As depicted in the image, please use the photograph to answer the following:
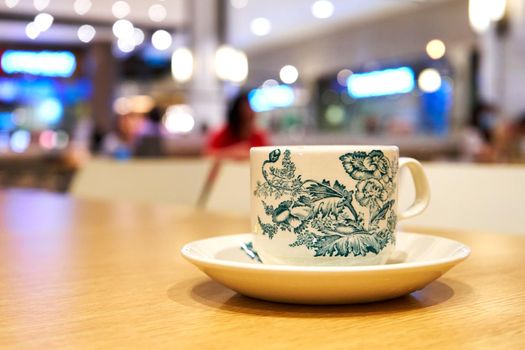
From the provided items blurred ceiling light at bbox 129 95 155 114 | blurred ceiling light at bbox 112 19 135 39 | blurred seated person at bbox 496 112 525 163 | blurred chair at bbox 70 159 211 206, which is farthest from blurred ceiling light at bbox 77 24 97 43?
blurred chair at bbox 70 159 211 206

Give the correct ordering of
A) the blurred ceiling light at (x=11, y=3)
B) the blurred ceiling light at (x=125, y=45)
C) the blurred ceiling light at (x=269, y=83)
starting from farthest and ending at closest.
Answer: the blurred ceiling light at (x=269, y=83) → the blurred ceiling light at (x=125, y=45) → the blurred ceiling light at (x=11, y=3)

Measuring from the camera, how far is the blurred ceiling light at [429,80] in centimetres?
882

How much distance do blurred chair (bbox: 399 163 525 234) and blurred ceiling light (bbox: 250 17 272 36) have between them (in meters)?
9.49

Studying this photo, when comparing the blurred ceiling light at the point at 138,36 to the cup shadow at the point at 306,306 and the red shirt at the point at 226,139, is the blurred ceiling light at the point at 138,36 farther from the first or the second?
the cup shadow at the point at 306,306

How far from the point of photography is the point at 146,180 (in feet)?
5.69

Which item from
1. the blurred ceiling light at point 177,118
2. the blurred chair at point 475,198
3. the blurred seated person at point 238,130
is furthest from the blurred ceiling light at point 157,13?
the blurred chair at point 475,198

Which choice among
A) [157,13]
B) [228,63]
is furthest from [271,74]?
[228,63]

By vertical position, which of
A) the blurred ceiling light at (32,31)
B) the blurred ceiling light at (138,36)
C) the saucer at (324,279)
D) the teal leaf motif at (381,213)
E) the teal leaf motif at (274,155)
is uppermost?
the blurred ceiling light at (32,31)

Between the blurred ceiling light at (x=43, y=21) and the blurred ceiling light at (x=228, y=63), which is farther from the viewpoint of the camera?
the blurred ceiling light at (x=43, y=21)

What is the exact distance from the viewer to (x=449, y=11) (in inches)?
336

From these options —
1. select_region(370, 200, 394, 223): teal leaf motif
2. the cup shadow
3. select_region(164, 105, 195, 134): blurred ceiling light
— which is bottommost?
the cup shadow

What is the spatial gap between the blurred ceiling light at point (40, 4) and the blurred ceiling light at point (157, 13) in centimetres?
143

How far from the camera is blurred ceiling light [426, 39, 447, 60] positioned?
8.64 meters

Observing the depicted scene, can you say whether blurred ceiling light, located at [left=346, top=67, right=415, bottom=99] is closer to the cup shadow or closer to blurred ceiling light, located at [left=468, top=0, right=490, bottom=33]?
blurred ceiling light, located at [left=468, top=0, right=490, bottom=33]
